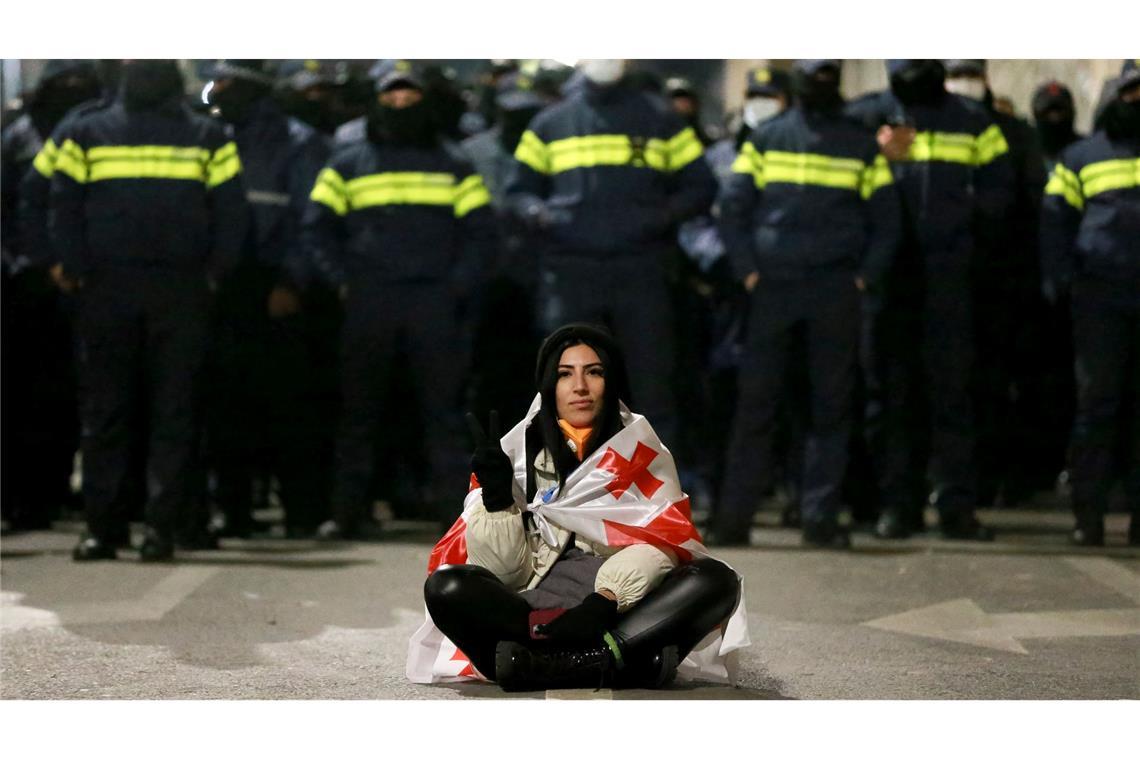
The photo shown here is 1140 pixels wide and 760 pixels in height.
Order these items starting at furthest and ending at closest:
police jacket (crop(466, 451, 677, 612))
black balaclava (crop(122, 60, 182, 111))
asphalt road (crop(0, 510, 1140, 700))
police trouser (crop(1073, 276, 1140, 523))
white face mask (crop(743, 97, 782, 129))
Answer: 1. white face mask (crop(743, 97, 782, 129))
2. police trouser (crop(1073, 276, 1140, 523))
3. black balaclava (crop(122, 60, 182, 111))
4. asphalt road (crop(0, 510, 1140, 700))
5. police jacket (crop(466, 451, 677, 612))

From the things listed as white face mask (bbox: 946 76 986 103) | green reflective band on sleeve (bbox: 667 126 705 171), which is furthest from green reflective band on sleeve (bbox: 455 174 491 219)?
white face mask (bbox: 946 76 986 103)

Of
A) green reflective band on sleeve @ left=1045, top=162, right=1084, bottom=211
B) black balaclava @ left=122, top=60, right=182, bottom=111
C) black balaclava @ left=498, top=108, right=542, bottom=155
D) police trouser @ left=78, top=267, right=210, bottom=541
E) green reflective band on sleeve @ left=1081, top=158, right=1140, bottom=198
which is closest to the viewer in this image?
black balaclava @ left=122, top=60, right=182, bottom=111

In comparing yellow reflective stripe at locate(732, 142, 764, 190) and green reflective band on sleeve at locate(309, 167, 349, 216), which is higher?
yellow reflective stripe at locate(732, 142, 764, 190)

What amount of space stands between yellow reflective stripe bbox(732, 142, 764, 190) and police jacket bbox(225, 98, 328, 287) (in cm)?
191

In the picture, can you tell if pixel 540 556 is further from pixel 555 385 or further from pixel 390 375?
pixel 390 375

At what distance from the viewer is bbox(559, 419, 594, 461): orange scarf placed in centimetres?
445

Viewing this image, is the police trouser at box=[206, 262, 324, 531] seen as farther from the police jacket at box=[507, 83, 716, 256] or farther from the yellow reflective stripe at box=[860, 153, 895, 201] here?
the yellow reflective stripe at box=[860, 153, 895, 201]

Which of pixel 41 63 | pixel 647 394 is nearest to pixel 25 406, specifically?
pixel 41 63

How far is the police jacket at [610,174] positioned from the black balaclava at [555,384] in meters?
3.14

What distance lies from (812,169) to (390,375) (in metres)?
2.12

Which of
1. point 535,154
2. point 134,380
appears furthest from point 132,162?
point 535,154

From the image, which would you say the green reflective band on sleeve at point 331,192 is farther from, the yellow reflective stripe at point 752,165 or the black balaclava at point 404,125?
the yellow reflective stripe at point 752,165

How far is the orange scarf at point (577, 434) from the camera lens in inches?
175
